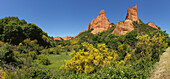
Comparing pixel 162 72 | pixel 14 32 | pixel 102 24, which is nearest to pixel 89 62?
pixel 162 72

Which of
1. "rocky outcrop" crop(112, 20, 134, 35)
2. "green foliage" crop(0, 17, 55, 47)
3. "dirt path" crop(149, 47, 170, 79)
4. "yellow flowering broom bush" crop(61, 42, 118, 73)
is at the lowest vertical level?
"dirt path" crop(149, 47, 170, 79)

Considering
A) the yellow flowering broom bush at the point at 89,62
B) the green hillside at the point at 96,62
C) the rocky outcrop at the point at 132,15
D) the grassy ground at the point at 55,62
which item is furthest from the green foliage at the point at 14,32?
the rocky outcrop at the point at 132,15

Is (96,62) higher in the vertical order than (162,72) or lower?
higher

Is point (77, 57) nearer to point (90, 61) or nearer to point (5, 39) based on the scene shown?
point (90, 61)

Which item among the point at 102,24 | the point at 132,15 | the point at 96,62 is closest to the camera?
the point at 96,62

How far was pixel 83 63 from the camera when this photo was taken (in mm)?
6676

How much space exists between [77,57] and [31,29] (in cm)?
2300

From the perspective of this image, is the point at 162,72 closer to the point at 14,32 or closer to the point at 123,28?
the point at 14,32

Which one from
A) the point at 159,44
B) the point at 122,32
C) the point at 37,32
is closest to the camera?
the point at 159,44

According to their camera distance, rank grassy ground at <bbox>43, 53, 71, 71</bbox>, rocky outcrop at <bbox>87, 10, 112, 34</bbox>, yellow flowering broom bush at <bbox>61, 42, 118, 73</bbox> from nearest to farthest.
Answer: yellow flowering broom bush at <bbox>61, 42, 118, 73</bbox> → grassy ground at <bbox>43, 53, 71, 71</bbox> → rocky outcrop at <bbox>87, 10, 112, 34</bbox>

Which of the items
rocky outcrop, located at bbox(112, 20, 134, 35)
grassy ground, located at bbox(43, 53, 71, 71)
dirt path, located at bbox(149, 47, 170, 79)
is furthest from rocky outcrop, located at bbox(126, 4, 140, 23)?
dirt path, located at bbox(149, 47, 170, 79)

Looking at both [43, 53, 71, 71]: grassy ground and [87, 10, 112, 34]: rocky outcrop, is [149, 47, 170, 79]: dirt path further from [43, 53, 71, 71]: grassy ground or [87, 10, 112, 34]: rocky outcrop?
[87, 10, 112, 34]: rocky outcrop

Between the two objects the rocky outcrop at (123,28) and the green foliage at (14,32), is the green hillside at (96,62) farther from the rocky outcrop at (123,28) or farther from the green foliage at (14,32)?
the rocky outcrop at (123,28)

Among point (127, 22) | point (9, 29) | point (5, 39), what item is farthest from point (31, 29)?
point (127, 22)
